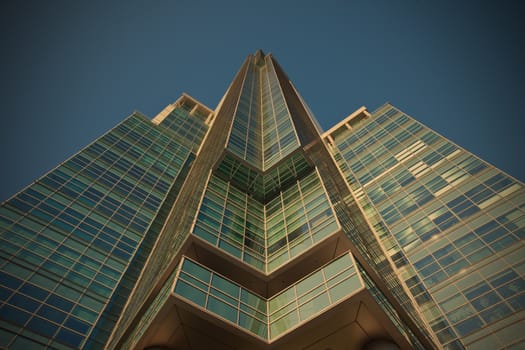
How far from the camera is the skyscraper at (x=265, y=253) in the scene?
66.0 feet

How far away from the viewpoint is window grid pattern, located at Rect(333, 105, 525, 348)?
30453 mm

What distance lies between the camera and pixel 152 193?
1785 inches

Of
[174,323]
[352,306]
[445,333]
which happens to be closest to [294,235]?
[352,306]

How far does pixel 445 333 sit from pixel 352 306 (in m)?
13.6

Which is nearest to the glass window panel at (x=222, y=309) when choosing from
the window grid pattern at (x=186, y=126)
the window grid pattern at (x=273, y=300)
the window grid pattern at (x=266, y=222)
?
the window grid pattern at (x=273, y=300)

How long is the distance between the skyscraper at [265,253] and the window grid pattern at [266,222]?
140mm

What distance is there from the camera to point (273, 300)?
2316 cm

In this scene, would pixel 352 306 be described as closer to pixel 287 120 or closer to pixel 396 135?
pixel 287 120

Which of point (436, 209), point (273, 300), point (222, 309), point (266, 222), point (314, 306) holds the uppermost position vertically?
point (436, 209)

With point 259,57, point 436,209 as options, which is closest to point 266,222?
point 436,209

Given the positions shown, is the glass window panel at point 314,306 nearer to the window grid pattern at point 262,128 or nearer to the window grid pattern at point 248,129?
the window grid pattern at point 262,128

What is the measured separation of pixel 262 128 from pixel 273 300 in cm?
3447

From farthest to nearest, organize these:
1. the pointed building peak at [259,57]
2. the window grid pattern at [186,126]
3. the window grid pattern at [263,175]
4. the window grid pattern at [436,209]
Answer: the pointed building peak at [259,57] < the window grid pattern at [186,126] < the window grid pattern at [263,175] < the window grid pattern at [436,209]

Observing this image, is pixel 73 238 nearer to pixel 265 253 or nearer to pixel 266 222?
pixel 266 222
